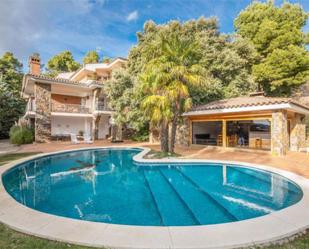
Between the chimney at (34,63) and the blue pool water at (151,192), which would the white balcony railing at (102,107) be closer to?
the chimney at (34,63)

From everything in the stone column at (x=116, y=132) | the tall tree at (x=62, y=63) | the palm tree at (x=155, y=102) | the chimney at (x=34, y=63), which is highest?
the tall tree at (x=62, y=63)

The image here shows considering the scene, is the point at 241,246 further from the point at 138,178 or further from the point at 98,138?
the point at 98,138

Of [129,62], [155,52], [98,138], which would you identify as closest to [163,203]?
[155,52]

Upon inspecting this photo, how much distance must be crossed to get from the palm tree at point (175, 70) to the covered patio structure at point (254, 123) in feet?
13.6

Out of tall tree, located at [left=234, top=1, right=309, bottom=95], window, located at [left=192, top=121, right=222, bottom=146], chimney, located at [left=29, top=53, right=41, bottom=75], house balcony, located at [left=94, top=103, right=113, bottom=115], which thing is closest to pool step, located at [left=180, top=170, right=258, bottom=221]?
window, located at [left=192, top=121, right=222, bottom=146]

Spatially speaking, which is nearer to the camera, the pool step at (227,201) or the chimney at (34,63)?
the pool step at (227,201)

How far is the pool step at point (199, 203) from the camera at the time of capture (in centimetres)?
509

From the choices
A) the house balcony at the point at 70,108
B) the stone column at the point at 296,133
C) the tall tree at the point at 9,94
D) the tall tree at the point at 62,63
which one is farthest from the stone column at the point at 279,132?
the tall tree at the point at 62,63

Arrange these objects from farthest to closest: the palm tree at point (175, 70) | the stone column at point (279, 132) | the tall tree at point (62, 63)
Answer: the tall tree at point (62, 63) → the stone column at point (279, 132) → the palm tree at point (175, 70)

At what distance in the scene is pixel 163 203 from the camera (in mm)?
6211

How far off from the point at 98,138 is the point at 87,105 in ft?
14.5

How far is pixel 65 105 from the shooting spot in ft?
75.0

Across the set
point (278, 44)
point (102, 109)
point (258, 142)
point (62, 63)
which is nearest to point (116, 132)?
point (102, 109)

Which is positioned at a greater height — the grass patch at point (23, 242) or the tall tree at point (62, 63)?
the tall tree at point (62, 63)
